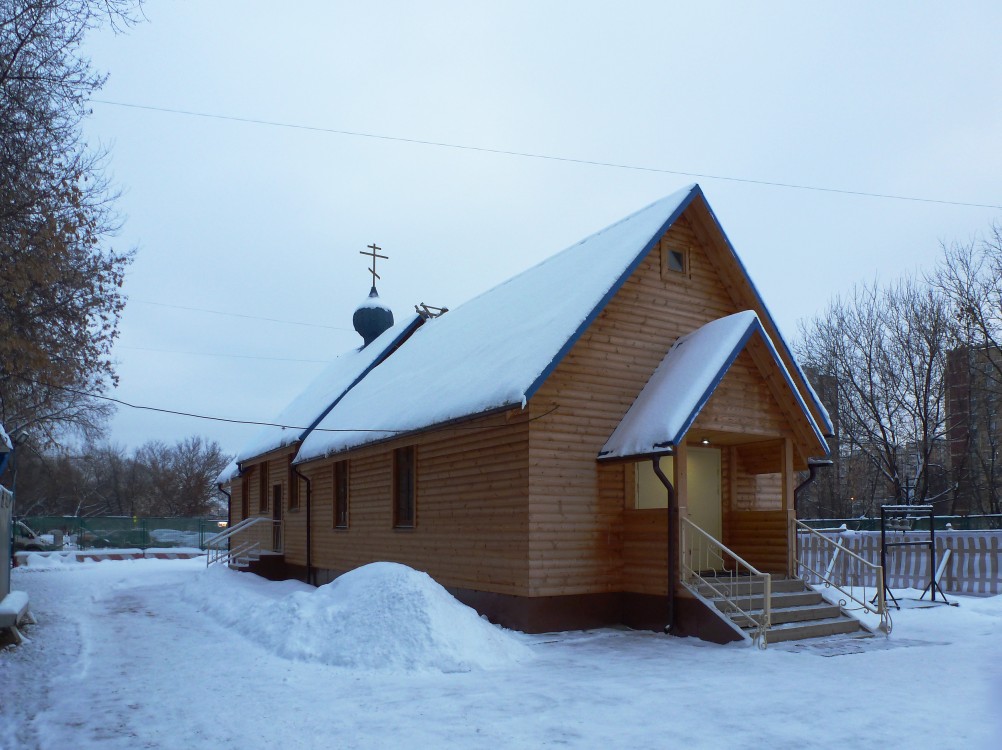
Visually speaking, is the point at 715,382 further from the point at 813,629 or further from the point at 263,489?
the point at 263,489

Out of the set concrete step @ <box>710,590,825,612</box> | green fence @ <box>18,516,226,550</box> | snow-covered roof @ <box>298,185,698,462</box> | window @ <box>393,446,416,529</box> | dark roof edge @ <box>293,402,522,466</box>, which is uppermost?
snow-covered roof @ <box>298,185,698,462</box>

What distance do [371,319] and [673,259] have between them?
51.4ft

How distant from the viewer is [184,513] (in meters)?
64.3

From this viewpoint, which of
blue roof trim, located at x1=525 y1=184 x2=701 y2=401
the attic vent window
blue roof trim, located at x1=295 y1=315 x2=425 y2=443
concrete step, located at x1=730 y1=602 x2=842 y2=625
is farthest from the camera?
blue roof trim, located at x1=295 y1=315 x2=425 y2=443

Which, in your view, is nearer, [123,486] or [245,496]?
[245,496]

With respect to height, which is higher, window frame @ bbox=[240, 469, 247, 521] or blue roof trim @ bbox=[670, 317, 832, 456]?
blue roof trim @ bbox=[670, 317, 832, 456]

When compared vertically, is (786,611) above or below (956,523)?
below

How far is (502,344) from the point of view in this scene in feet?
47.0

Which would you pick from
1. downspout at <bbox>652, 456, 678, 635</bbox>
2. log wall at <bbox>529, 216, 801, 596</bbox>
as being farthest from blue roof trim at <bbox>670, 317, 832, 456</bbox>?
downspout at <bbox>652, 456, 678, 635</bbox>

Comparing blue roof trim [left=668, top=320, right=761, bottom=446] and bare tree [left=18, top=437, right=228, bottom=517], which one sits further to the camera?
bare tree [left=18, top=437, right=228, bottom=517]

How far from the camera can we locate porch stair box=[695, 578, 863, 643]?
1091cm

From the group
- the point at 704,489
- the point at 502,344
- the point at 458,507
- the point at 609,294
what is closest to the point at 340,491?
the point at 458,507

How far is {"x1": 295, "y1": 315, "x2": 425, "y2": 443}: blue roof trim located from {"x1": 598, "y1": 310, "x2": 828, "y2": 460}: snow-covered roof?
1007cm

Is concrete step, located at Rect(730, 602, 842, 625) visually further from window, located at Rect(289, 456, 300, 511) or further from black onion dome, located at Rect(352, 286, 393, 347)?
black onion dome, located at Rect(352, 286, 393, 347)
